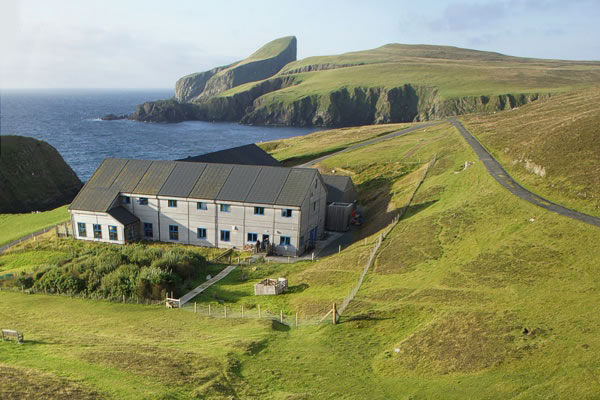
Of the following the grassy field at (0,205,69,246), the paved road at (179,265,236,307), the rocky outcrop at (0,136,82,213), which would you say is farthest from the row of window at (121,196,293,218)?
the rocky outcrop at (0,136,82,213)

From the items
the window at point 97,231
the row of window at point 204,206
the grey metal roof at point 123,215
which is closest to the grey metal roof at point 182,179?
the row of window at point 204,206

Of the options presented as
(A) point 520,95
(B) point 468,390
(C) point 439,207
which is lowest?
(B) point 468,390

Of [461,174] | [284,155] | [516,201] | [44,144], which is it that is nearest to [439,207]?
[516,201]

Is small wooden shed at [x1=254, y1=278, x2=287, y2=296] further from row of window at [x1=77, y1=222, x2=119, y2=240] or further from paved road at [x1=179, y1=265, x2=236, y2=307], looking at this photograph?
row of window at [x1=77, y1=222, x2=119, y2=240]

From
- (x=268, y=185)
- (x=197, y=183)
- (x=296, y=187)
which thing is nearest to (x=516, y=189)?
(x=296, y=187)

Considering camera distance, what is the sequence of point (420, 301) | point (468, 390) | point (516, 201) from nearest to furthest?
point (468, 390), point (420, 301), point (516, 201)

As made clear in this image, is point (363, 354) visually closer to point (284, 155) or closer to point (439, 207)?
point (439, 207)
